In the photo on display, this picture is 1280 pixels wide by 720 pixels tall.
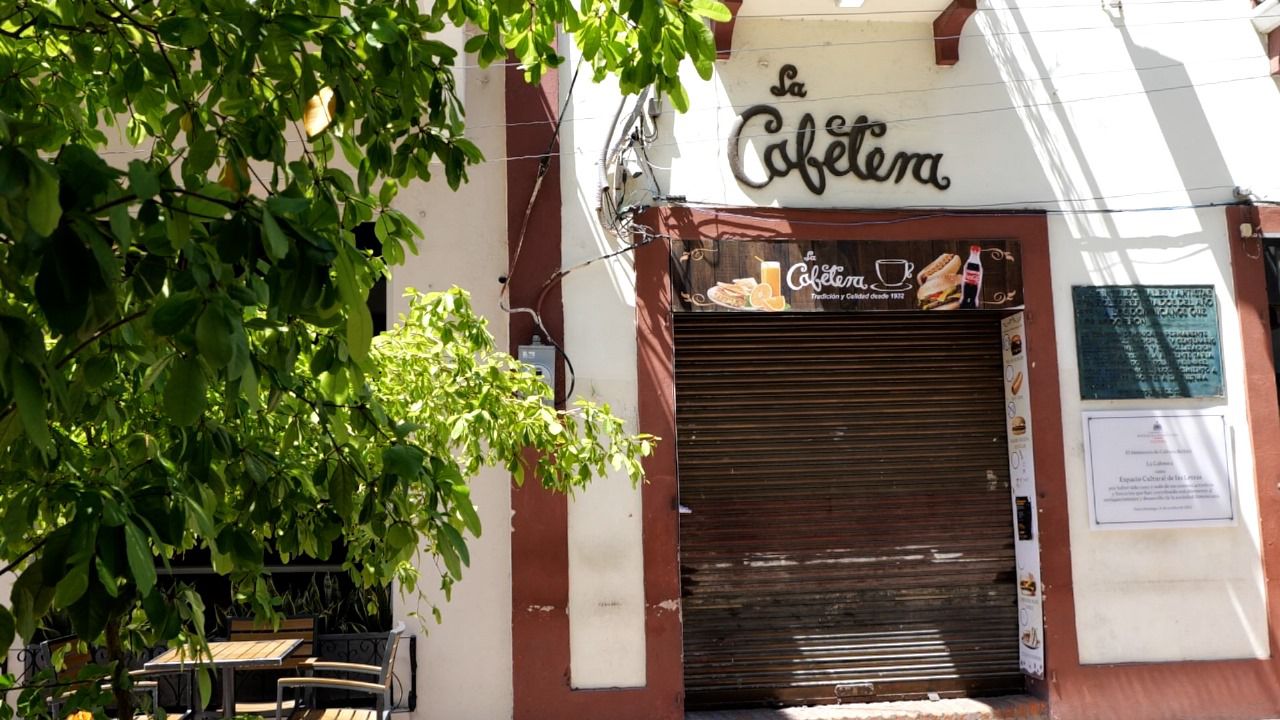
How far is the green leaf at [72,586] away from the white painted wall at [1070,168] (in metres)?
6.46

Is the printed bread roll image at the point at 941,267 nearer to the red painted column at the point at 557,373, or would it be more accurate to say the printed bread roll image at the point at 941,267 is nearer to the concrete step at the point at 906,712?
the red painted column at the point at 557,373

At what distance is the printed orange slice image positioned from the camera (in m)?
8.38

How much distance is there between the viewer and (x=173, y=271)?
1.97 m

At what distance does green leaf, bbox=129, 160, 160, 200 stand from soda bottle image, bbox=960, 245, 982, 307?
7.65 m

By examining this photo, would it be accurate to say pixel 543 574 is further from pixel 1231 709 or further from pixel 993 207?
A: pixel 1231 709

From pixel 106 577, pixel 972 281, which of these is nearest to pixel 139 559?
pixel 106 577

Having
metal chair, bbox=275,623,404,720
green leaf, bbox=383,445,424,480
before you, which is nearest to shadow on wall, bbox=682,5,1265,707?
metal chair, bbox=275,623,404,720

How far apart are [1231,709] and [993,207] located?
423 cm

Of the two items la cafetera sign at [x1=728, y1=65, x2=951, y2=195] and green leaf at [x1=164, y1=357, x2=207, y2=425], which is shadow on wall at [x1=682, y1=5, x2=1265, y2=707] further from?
green leaf at [x1=164, y1=357, x2=207, y2=425]

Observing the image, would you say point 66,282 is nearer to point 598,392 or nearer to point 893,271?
point 598,392

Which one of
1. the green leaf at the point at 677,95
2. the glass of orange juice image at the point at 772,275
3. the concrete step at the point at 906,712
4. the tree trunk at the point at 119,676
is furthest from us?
the glass of orange juice image at the point at 772,275

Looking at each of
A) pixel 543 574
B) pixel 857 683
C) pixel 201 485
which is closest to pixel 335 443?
pixel 201 485

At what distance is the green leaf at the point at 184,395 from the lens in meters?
1.71

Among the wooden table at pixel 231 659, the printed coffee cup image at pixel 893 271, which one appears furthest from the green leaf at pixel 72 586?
the printed coffee cup image at pixel 893 271
